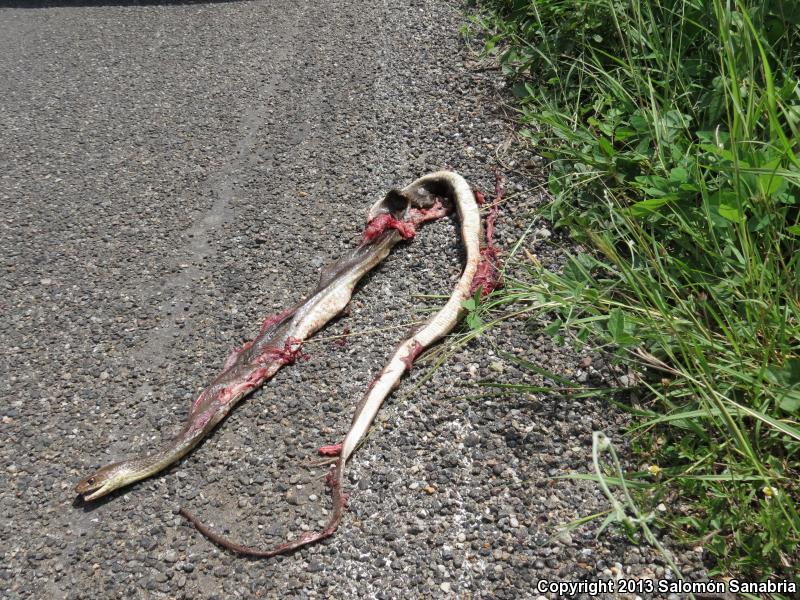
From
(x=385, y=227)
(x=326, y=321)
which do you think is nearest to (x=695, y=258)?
(x=385, y=227)

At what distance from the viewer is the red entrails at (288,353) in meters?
3.26

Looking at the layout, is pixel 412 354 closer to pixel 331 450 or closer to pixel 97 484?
pixel 331 450

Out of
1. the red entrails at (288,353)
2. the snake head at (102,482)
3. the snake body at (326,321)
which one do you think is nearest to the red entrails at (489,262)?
the snake body at (326,321)

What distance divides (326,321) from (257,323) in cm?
36

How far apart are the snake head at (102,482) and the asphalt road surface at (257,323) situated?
0.06 m

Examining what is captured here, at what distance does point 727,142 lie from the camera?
2.82 meters

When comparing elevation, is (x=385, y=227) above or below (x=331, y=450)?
above

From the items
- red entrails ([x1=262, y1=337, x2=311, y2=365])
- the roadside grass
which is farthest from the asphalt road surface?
the roadside grass

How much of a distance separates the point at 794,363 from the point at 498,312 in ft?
4.18

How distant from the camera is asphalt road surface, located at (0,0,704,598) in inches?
99.6

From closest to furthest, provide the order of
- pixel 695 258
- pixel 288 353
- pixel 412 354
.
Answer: pixel 695 258, pixel 412 354, pixel 288 353

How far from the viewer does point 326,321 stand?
3434 mm

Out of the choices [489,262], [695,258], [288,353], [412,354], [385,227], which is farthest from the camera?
[385,227]

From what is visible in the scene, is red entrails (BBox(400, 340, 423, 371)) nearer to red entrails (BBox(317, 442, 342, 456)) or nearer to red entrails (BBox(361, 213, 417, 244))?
red entrails (BBox(317, 442, 342, 456))
